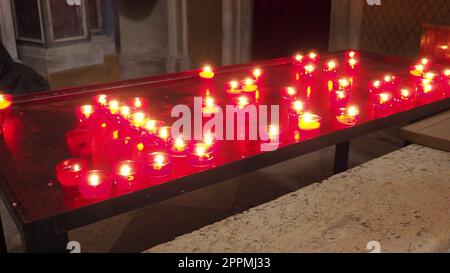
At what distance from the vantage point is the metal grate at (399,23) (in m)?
4.14

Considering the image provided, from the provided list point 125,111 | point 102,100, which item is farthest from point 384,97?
point 102,100

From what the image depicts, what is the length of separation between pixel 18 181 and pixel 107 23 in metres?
5.87

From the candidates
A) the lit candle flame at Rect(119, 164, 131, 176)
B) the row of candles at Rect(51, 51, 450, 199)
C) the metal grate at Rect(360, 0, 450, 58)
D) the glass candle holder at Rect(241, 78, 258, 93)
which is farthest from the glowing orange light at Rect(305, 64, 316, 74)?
the metal grate at Rect(360, 0, 450, 58)

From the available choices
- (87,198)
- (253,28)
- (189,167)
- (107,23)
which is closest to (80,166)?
(87,198)

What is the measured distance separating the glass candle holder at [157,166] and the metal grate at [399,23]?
330cm

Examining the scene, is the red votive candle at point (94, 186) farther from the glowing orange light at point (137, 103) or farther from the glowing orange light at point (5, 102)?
the glowing orange light at point (5, 102)

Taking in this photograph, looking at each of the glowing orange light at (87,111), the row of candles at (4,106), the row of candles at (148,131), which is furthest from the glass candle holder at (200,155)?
the row of candles at (4,106)

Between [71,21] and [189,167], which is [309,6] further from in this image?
[189,167]

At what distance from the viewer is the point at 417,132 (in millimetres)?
2062

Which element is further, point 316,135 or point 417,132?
point 417,132

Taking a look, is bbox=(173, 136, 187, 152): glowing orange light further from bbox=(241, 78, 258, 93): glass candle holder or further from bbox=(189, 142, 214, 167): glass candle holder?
bbox=(241, 78, 258, 93): glass candle holder

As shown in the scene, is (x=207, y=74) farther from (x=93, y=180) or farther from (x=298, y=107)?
(x=93, y=180)

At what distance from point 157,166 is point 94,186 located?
0.72 feet

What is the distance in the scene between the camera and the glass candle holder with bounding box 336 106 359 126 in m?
1.97
